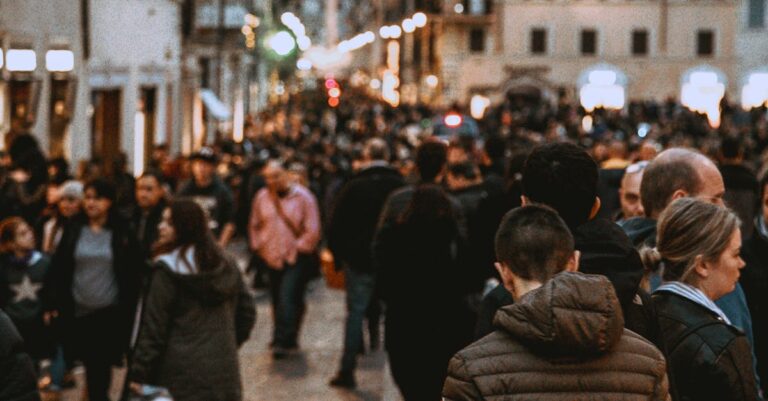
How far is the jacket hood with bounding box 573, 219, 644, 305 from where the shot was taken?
471 centimetres

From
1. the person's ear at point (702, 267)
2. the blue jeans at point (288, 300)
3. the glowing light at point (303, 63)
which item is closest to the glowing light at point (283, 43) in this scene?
the blue jeans at point (288, 300)

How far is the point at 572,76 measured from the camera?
70.2m

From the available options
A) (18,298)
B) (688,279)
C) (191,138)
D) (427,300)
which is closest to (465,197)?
(427,300)

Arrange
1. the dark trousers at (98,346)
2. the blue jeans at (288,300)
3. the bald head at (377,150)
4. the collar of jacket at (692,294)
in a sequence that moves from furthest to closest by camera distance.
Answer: the blue jeans at (288,300) < the bald head at (377,150) < the dark trousers at (98,346) < the collar of jacket at (692,294)

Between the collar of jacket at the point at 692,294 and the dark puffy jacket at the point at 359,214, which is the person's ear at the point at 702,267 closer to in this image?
the collar of jacket at the point at 692,294

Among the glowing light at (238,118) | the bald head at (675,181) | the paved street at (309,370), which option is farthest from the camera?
the glowing light at (238,118)

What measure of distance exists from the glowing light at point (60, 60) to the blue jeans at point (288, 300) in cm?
791

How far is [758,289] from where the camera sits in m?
6.49

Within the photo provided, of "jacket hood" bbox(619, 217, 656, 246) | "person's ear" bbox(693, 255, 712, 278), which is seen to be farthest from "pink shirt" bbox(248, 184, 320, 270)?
"person's ear" bbox(693, 255, 712, 278)

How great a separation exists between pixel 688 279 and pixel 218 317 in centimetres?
331

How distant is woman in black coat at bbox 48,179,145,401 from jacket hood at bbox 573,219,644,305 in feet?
18.2

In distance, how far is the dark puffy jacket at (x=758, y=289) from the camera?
636cm

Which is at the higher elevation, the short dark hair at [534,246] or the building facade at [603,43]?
the building facade at [603,43]

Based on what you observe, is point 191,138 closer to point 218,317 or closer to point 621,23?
point 218,317
